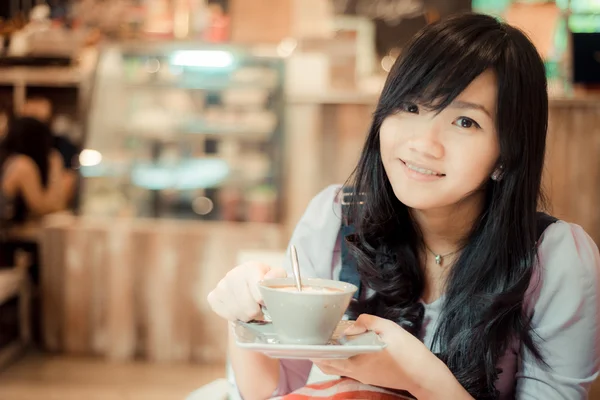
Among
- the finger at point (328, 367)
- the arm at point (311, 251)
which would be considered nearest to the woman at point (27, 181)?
the arm at point (311, 251)

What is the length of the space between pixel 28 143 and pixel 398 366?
4.50 meters

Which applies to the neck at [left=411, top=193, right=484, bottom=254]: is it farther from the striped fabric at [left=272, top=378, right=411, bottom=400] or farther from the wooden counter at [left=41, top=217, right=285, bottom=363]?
the wooden counter at [left=41, top=217, right=285, bottom=363]

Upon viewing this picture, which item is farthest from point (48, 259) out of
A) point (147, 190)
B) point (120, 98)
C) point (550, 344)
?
point (550, 344)

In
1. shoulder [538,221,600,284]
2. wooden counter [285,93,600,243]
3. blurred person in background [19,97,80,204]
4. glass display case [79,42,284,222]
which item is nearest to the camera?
shoulder [538,221,600,284]

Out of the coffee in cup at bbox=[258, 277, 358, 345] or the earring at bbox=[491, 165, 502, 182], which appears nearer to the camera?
the coffee in cup at bbox=[258, 277, 358, 345]

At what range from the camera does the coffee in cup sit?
40.1 inches

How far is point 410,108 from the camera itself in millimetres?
1342

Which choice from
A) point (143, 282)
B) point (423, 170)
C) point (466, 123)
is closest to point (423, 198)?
point (423, 170)

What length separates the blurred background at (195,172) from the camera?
12.7 ft

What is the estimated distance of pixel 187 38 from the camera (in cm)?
479

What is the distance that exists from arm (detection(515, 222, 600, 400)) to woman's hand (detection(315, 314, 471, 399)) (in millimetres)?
215

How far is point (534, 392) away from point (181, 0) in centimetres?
417

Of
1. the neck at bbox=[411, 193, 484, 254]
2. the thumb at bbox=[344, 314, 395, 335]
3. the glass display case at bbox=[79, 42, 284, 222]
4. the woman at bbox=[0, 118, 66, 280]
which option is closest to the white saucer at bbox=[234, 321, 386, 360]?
the thumb at bbox=[344, 314, 395, 335]

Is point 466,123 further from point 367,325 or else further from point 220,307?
point 220,307
